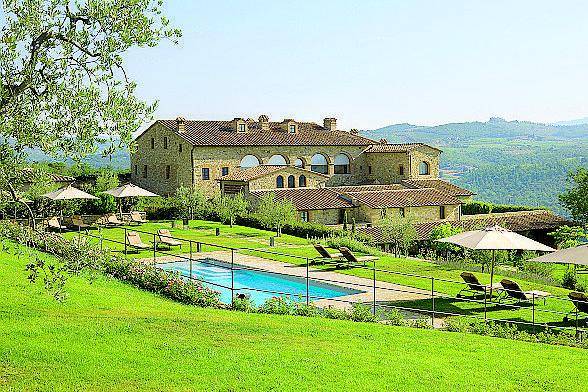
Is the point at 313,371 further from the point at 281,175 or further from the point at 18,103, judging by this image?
the point at 281,175

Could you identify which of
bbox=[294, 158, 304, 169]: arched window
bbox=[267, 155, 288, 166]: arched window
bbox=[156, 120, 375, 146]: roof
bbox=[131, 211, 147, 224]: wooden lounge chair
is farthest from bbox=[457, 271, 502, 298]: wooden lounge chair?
bbox=[294, 158, 304, 169]: arched window

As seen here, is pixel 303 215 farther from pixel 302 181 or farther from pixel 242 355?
pixel 242 355

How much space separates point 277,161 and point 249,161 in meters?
2.51

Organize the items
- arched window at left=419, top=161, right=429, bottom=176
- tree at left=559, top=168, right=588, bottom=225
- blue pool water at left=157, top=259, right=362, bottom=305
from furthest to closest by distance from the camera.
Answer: arched window at left=419, top=161, right=429, bottom=176 < tree at left=559, top=168, right=588, bottom=225 < blue pool water at left=157, top=259, right=362, bottom=305

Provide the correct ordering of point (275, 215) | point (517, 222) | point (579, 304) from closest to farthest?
point (579, 304)
point (275, 215)
point (517, 222)

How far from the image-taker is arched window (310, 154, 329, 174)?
175 feet

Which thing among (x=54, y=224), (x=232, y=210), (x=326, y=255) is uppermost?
(x=232, y=210)

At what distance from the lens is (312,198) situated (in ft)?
139

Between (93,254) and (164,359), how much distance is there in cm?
174

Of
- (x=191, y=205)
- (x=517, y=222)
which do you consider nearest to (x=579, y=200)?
(x=517, y=222)

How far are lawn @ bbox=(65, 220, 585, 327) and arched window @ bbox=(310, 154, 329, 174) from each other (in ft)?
54.9

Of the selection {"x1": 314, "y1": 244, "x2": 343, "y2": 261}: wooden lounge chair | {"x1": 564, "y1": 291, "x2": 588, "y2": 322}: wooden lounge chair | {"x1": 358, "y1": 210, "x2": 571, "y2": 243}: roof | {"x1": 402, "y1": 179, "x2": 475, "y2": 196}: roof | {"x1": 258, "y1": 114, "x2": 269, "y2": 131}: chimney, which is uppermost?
{"x1": 258, "y1": 114, "x2": 269, "y2": 131}: chimney

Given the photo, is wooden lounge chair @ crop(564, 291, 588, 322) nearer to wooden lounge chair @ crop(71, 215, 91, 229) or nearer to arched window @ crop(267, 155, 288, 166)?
wooden lounge chair @ crop(71, 215, 91, 229)

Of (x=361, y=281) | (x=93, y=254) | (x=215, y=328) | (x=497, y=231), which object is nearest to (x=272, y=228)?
(x=361, y=281)
